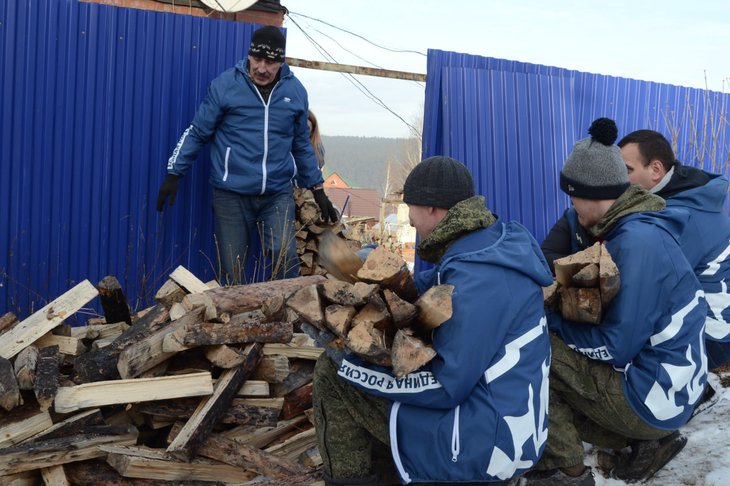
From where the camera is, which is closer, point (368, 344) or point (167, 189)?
point (368, 344)

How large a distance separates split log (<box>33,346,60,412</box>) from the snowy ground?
260 centimetres

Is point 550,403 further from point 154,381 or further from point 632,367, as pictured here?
point 154,381

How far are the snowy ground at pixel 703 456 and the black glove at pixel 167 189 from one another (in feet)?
11.7

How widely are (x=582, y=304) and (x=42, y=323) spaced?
2703mm

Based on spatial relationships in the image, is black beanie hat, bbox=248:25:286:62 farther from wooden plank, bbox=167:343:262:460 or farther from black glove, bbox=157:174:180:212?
wooden plank, bbox=167:343:262:460

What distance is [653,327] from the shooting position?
296cm

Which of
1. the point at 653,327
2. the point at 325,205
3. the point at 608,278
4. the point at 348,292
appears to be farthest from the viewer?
the point at 325,205

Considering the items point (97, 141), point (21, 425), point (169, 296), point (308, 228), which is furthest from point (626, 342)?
point (97, 141)

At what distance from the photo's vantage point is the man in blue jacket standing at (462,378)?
93.5 inches

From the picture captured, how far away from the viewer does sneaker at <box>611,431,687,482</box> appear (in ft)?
11.0

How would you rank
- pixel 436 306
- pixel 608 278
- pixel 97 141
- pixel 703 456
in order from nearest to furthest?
pixel 436 306 < pixel 608 278 < pixel 703 456 < pixel 97 141

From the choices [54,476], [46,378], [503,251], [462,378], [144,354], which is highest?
[503,251]

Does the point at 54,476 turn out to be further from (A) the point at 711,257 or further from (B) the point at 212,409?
(A) the point at 711,257

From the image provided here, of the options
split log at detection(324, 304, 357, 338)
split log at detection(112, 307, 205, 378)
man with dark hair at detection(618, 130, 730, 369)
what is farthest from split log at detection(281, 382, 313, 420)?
man with dark hair at detection(618, 130, 730, 369)
